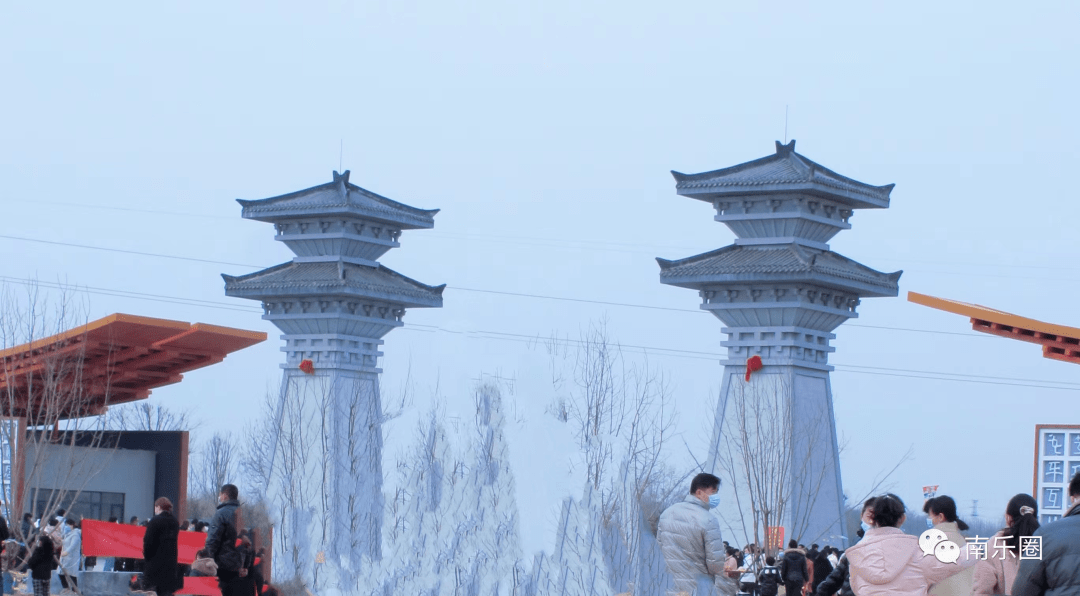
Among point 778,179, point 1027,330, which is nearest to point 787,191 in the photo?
point 778,179

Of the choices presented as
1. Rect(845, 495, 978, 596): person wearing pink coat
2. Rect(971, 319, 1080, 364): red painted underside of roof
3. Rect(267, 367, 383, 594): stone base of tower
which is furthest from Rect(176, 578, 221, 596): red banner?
Rect(267, 367, 383, 594): stone base of tower

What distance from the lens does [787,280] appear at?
107ft

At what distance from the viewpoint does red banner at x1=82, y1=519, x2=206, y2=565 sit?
16516mm

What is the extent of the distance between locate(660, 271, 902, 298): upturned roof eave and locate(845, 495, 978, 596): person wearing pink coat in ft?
85.8

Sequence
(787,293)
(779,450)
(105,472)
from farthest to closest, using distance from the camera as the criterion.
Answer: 1. (787,293)
2. (779,450)
3. (105,472)

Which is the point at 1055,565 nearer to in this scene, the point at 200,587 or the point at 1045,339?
the point at 200,587

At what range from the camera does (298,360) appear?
39875 mm

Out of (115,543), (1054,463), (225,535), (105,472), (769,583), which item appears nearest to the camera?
(225,535)

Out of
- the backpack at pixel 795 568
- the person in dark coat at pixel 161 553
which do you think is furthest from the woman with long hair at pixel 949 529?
the backpack at pixel 795 568

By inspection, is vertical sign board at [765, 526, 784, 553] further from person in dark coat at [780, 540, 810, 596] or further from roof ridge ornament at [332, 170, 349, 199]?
roof ridge ornament at [332, 170, 349, 199]

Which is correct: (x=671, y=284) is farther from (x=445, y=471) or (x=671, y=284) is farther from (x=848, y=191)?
(x=445, y=471)

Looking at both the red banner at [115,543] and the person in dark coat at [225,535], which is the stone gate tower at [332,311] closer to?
the red banner at [115,543]

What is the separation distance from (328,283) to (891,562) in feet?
108

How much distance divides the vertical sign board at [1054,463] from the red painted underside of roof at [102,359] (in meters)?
13.5
